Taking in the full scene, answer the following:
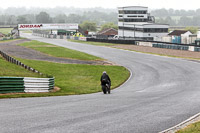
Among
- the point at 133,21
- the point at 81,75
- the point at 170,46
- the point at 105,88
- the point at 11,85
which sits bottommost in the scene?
the point at 81,75

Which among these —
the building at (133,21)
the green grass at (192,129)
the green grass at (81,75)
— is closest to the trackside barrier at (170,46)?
the green grass at (81,75)

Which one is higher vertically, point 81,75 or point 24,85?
point 24,85

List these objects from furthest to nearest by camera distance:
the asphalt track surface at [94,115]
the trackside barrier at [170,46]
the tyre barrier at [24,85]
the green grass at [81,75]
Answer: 1. the trackside barrier at [170,46]
2. the green grass at [81,75]
3. the tyre barrier at [24,85]
4. the asphalt track surface at [94,115]

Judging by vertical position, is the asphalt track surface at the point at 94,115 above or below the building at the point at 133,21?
below

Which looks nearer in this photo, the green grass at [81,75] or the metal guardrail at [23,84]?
the metal guardrail at [23,84]

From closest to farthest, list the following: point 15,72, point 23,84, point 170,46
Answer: point 23,84, point 15,72, point 170,46

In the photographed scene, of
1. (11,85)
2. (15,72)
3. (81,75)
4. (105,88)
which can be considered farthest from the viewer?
(81,75)

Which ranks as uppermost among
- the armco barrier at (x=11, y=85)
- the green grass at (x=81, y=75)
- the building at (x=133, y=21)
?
the building at (x=133, y=21)

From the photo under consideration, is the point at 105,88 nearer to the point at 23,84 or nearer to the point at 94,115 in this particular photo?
the point at 23,84

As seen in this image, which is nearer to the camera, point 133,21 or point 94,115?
point 94,115

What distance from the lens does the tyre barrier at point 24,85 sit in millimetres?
19922

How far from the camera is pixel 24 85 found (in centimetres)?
2097

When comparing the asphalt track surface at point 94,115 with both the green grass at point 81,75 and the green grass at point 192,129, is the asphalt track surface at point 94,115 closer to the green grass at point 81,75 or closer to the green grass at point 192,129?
the green grass at point 192,129

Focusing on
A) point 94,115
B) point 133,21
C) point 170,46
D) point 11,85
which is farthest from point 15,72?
point 133,21
